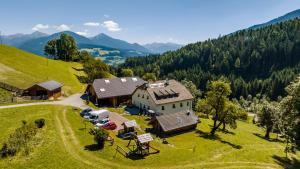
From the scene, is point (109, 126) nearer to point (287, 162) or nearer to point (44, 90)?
point (44, 90)

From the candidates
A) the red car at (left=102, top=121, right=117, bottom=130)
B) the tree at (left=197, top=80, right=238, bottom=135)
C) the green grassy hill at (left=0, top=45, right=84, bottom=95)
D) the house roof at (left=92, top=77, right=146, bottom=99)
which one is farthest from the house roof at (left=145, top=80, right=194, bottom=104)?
the green grassy hill at (left=0, top=45, right=84, bottom=95)

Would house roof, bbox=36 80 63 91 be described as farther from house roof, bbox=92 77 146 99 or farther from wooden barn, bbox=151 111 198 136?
wooden barn, bbox=151 111 198 136

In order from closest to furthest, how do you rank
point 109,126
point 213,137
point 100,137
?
point 100,137
point 109,126
point 213,137

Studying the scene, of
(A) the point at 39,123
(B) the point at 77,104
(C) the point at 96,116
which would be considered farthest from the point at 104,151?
(B) the point at 77,104

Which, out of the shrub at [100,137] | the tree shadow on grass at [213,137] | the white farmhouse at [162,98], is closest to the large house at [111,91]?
the white farmhouse at [162,98]

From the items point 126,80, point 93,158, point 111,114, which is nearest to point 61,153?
point 93,158
